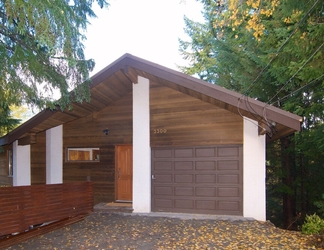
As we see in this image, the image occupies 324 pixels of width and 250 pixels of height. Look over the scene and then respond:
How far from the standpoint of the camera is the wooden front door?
941 cm

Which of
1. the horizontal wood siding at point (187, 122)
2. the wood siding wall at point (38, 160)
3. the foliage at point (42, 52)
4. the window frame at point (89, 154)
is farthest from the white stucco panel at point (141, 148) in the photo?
the wood siding wall at point (38, 160)

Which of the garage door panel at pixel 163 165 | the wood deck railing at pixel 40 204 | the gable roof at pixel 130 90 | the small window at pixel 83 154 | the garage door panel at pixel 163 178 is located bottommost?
the wood deck railing at pixel 40 204

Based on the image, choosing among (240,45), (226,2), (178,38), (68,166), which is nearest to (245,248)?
(226,2)

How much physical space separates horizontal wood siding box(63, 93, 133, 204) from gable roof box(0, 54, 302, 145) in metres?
0.29

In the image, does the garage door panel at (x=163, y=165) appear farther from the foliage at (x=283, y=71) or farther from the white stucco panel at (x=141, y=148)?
the foliage at (x=283, y=71)

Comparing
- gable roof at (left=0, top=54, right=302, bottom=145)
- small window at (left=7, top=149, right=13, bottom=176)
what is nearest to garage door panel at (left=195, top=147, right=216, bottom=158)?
gable roof at (left=0, top=54, right=302, bottom=145)

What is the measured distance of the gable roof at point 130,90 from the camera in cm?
660

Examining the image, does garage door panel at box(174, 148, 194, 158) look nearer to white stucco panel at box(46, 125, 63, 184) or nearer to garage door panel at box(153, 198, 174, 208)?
garage door panel at box(153, 198, 174, 208)

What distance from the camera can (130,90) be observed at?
9.50 meters

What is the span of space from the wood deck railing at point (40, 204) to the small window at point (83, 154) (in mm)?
1680

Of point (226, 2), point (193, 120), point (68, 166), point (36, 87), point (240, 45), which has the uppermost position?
point (240, 45)

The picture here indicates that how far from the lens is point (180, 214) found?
8070mm

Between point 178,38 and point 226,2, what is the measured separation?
46.1 ft

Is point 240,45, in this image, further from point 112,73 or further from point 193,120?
point 112,73
